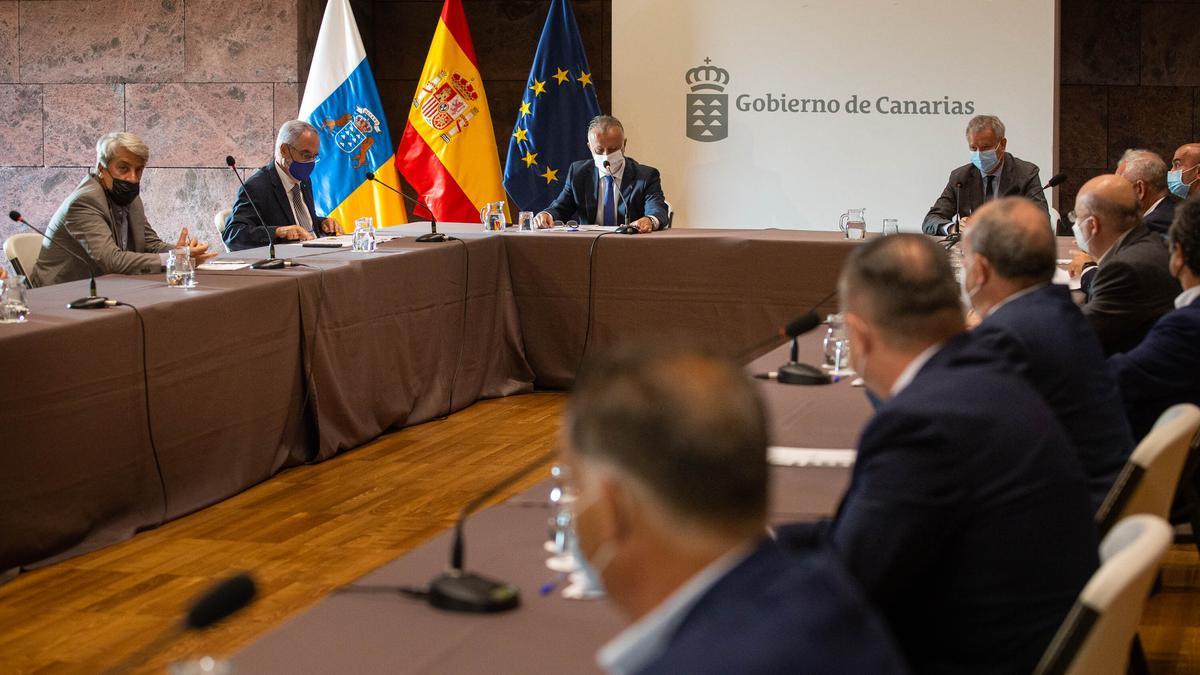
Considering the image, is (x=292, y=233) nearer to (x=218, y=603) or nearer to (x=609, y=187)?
(x=609, y=187)

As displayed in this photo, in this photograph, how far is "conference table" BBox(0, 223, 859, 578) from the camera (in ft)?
12.6

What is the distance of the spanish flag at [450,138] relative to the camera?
820cm

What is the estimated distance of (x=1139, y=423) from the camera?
347 cm

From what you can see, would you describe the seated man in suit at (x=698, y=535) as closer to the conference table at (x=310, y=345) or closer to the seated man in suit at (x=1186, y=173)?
the conference table at (x=310, y=345)

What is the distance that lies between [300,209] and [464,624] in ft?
15.7

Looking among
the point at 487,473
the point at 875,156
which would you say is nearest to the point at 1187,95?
the point at 875,156

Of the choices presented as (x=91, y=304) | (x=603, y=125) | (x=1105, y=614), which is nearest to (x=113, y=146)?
(x=91, y=304)

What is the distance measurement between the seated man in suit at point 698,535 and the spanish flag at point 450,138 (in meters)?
7.18

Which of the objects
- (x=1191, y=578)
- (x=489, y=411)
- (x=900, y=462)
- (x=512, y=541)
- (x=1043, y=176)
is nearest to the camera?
(x=900, y=462)

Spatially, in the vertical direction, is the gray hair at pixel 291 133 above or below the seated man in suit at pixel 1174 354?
above

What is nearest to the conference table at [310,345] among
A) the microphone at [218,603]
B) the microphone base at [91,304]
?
the microphone base at [91,304]

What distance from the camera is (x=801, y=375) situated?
346 centimetres

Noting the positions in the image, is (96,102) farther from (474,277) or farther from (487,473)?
(487,473)

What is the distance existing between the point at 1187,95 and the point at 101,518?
6766 mm
